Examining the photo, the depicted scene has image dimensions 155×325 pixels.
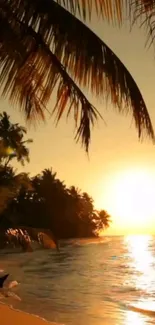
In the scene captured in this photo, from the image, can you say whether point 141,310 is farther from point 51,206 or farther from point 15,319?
point 51,206

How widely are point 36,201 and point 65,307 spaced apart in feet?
154

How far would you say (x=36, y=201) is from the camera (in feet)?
202

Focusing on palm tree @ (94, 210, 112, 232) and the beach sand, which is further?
palm tree @ (94, 210, 112, 232)

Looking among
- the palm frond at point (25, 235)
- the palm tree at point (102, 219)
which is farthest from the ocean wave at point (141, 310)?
the palm tree at point (102, 219)

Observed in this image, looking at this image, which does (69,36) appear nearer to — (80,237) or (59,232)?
(59,232)

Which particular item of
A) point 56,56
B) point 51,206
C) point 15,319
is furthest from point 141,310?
point 51,206

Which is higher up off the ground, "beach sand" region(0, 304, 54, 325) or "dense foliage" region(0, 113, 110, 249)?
"dense foliage" region(0, 113, 110, 249)

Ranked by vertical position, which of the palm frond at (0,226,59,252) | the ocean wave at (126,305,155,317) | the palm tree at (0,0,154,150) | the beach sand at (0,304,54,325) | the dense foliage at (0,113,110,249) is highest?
the dense foliage at (0,113,110,249)

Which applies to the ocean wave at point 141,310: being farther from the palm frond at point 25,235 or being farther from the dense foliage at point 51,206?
the dense foliage at point 51,206

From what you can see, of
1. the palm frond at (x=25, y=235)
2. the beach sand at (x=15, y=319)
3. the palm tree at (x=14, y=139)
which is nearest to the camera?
the beach sand at (x=15, y=319)

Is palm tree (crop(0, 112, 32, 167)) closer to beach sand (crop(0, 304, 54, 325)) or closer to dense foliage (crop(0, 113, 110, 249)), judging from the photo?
dense foliage (crop(0, 113, 110, 249))

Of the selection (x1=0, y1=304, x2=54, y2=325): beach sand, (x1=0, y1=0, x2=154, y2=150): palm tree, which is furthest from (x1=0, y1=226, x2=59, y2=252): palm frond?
(x1=0, y1=0, x2=154, y2=150): palm tree

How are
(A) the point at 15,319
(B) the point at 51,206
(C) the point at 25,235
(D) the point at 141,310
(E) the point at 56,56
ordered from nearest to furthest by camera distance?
(E) the point at 56,56
(A) the point at 15,319
(C) the point at 25,235
(D) the point at 141,310
(B) the point at 51,206

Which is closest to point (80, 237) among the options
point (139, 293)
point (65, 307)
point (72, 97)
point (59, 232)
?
point (59, 232)
